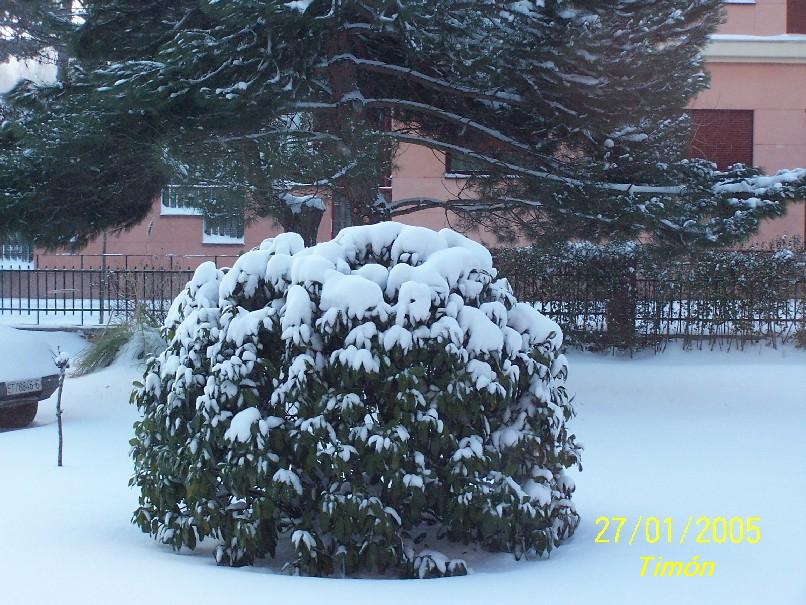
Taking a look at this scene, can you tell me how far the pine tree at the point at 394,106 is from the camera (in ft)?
33.4

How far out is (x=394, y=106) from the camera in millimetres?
12438

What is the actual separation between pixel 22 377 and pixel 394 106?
545cm

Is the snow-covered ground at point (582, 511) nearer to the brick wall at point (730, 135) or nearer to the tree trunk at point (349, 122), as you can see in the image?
the tree trunk at point (349, 122)

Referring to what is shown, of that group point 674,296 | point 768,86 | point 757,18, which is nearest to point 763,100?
point 768,86

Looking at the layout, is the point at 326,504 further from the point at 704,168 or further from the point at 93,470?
the point at 704,168

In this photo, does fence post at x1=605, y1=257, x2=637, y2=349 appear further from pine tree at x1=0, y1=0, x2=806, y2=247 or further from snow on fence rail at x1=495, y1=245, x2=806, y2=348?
pine tree at x1=0, y1=0, x2=806, y2=247

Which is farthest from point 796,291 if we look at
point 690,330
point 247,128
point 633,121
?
→ point 247,128

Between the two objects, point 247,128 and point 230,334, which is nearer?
point 230,334

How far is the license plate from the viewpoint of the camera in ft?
32.8

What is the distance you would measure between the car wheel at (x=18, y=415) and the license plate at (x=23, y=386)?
168 millimetres

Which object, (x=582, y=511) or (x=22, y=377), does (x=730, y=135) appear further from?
(x=582, y=511)

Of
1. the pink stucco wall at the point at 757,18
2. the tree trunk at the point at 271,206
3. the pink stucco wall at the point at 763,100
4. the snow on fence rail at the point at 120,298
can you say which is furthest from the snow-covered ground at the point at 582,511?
the pink stucco wall at the point at 757,18

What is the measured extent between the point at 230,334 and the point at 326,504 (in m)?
1.00

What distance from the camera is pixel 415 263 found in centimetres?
541
